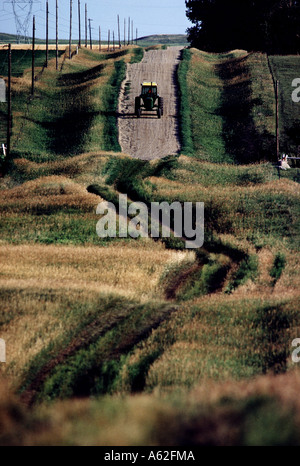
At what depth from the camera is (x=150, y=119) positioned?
64.6 m

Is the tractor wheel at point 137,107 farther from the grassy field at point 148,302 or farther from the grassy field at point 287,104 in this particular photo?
the grassy field at point 287,104

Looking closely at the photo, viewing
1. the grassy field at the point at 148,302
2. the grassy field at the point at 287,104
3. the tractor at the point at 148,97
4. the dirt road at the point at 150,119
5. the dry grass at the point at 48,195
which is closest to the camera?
the grassy field at the point at 148,302

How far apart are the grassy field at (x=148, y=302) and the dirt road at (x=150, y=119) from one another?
5.65 feet

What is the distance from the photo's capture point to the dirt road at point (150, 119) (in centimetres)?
5650

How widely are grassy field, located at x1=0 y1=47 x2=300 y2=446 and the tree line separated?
43.2 m

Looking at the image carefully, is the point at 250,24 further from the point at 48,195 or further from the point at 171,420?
the point at 171,420

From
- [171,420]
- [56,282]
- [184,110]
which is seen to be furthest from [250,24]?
[171,420]

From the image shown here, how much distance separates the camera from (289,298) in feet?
76.8

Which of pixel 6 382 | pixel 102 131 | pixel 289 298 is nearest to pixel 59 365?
Result: pixel 6 382

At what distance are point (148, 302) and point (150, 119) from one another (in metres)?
43.2

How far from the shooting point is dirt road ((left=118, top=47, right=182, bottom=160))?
56500 millimetres

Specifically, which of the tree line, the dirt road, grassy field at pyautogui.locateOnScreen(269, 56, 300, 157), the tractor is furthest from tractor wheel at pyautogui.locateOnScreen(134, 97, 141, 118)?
the tree line

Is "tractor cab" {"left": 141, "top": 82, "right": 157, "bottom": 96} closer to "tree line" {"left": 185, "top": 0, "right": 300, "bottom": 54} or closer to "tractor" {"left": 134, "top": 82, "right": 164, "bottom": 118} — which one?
"tractor" {"left": 134, "top": 82, "right": 164, "bottom": 118}

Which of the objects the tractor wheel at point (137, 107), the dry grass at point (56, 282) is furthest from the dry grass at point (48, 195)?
the tractor wheel at point (137, 107)
